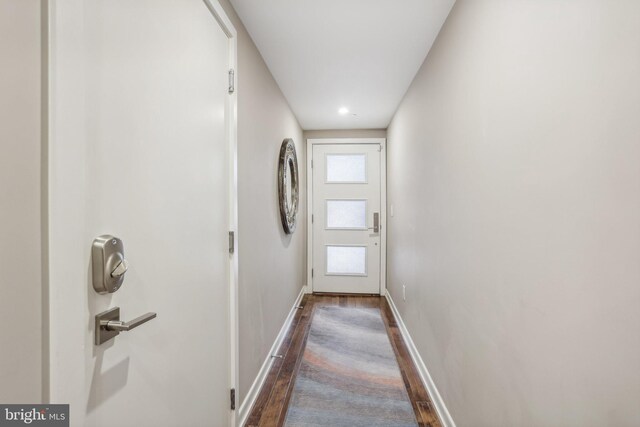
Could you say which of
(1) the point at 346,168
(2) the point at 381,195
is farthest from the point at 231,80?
(2) the point at 381,195

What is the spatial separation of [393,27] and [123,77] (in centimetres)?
152

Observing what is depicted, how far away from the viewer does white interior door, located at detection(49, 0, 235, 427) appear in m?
0.63

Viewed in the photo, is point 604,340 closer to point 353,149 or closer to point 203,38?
point 203,38

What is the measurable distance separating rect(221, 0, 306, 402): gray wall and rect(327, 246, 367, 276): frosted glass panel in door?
127 cm

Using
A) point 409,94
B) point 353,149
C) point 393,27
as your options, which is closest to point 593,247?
point 393,27

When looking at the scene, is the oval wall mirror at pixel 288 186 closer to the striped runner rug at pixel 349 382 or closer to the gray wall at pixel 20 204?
the striped runner rug at pixel 349 382

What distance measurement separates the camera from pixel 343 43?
6.21 ft

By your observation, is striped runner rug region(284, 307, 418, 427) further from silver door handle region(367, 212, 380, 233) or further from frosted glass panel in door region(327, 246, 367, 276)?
silver door handle region(367, 212, 380, 233)

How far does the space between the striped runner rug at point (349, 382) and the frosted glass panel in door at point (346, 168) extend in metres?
1.91

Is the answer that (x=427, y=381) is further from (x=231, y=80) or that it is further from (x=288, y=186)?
(x=231, y=80)

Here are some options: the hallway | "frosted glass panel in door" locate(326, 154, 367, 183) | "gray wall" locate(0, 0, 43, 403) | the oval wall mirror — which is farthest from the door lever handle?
"frosted glass panel in door" locate(326, 154, 367, 183)

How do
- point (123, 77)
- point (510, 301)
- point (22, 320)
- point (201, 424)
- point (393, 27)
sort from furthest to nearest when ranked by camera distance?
1. point (393, 27)
2. point (201, 424)
3. point (510, 301)
4. point (123, 77)
5. point (22, 320)

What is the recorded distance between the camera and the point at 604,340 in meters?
0.66

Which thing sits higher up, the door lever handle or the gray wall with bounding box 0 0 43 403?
the gray wall with bounding box 0 0 43 403
